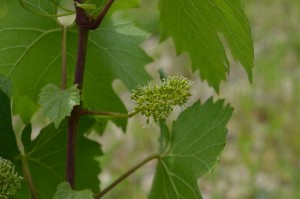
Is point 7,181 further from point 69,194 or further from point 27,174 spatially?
point 27,174

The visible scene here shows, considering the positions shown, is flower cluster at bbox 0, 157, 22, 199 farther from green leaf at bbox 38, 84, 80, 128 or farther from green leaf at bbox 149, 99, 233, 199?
green leaf at bbox 149, 99, 233, 199

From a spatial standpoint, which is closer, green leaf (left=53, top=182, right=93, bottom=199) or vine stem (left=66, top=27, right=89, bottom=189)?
green leaf (left=53, top=182, right=93, bottom=199)

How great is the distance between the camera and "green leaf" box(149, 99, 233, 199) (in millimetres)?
1705

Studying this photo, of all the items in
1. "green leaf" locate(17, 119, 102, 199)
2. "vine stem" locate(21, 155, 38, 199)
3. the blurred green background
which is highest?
"vine stem" locate(21, 155, 38, 199)

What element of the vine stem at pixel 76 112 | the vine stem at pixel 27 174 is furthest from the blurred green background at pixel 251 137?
the vine stem at pixel 76 112

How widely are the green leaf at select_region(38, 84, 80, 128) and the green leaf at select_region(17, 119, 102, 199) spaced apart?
0.32m

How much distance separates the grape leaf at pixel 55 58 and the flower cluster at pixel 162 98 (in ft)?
1.82

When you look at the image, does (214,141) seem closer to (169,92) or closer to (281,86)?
(169,92)

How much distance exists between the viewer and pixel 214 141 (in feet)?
5.65

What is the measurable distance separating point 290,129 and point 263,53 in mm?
1251

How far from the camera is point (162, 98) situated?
144 centimetres

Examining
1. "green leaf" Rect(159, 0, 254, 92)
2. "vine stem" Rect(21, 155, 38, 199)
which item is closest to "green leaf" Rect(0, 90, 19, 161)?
"vine stem" Rect(21, 155, 38, 199)

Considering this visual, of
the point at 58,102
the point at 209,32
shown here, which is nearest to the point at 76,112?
the point at 58,102

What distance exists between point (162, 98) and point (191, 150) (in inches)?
14.8
